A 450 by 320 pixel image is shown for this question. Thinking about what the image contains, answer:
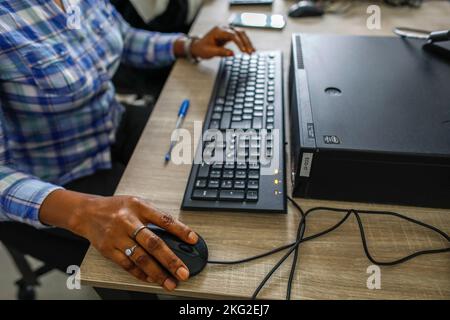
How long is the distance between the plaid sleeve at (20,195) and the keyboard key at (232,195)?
0.29 metres

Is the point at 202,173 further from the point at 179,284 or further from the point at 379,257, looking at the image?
the point at 379,257

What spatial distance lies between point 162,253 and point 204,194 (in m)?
0.12

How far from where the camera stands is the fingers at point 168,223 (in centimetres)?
48

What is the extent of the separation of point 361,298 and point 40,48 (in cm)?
70

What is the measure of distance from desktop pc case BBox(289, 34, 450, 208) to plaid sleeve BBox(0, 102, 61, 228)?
16.9 inches

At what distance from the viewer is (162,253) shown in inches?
18.3

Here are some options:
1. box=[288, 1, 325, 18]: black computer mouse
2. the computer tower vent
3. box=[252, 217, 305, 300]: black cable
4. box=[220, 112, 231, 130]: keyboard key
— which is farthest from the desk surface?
box=[288, 1, 325, 18]: black computer mouse

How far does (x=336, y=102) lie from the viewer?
22.7 inches

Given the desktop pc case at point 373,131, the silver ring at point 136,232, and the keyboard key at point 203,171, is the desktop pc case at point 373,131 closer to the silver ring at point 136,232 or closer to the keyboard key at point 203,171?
the keyboard key at point 203,171

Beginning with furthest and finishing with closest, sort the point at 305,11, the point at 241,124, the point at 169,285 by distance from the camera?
the point at 305,11, the point at 241,124, the point at 169,285

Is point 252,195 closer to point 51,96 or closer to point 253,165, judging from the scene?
point 253,165

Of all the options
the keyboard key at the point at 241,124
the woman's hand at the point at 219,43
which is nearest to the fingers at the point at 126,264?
the keyboard key at the point at 241,124

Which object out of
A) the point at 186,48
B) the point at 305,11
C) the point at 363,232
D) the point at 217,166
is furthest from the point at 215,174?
the point at 305,11

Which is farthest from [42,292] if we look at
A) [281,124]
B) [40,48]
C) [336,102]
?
[336,102]
